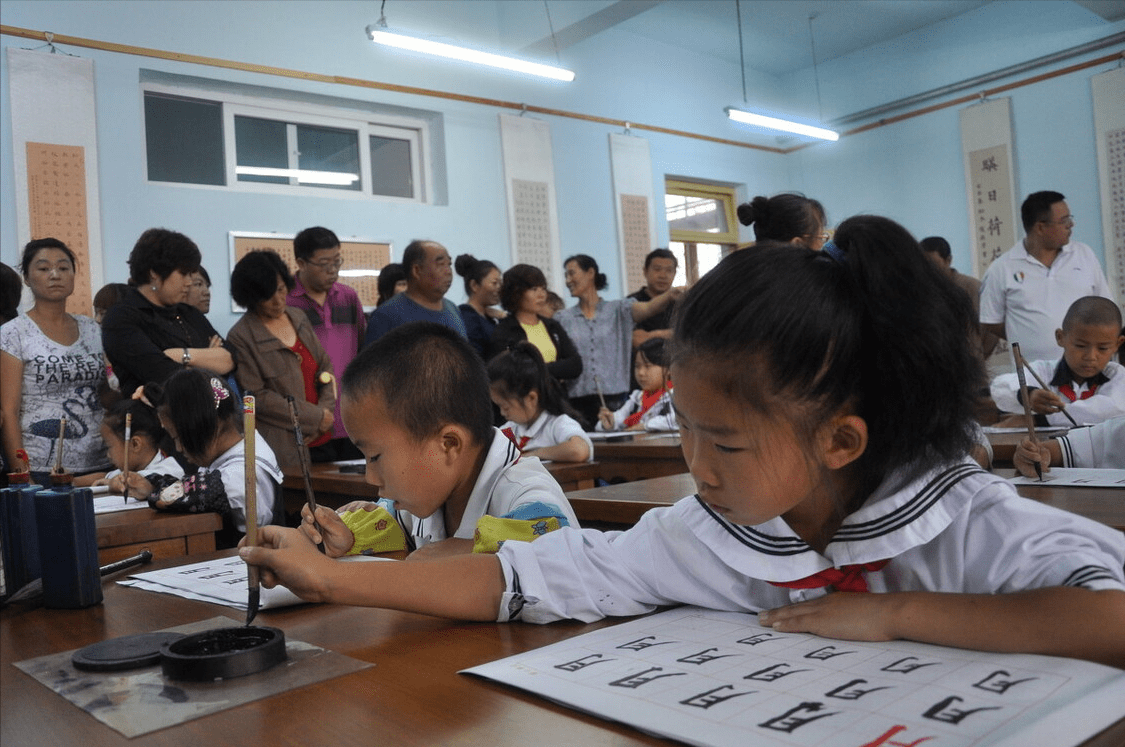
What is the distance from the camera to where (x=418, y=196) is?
5.89 metres

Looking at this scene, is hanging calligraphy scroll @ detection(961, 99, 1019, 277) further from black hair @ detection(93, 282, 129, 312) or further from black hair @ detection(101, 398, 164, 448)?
black hair @ detection(101, 398, 164, 448)

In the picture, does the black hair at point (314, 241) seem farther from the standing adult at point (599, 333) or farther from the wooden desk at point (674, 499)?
the wooden desk at point (674, 499)

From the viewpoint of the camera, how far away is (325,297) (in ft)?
12.9

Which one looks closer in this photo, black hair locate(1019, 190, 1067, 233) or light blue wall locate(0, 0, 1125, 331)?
black hair locate(1019, 190, 1067, 233)

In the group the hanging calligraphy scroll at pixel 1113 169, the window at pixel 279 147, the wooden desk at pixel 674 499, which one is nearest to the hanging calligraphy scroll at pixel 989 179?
the hanging calligraphy scroll at pixel 1113 169

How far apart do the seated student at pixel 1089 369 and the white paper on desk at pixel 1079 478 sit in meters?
1.13

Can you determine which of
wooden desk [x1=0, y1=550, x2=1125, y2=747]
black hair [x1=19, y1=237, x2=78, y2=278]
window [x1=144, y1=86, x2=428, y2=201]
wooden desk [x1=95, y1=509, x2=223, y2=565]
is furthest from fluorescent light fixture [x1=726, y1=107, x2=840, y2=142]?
wooden desk [x1=0, y1=550, x2=1125, y2=747]

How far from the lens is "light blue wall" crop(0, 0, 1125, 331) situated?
4.60 meters

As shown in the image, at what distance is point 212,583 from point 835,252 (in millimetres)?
883

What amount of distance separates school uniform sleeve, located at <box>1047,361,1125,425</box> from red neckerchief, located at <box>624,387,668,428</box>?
1995 mm

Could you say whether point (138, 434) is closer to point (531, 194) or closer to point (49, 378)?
point (49, 378)

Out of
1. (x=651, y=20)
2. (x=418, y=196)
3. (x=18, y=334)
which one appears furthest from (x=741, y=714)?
(x=651, y=20)

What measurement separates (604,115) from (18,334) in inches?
189

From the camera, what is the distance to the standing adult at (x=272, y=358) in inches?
128
